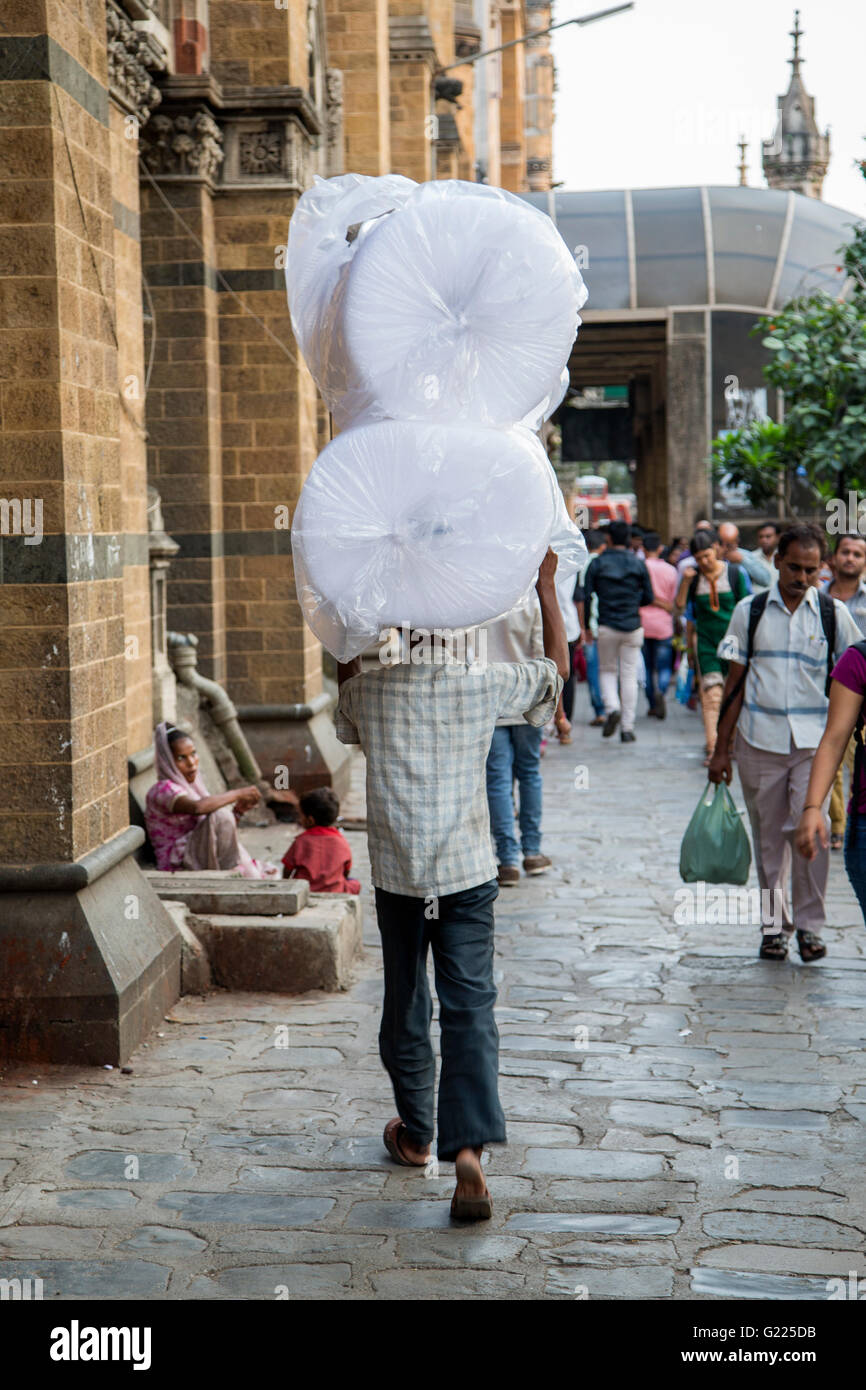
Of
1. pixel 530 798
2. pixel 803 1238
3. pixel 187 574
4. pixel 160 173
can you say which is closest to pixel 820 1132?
pixel 803 1238

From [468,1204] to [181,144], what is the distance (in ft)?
28.8

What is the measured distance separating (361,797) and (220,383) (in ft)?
10.6

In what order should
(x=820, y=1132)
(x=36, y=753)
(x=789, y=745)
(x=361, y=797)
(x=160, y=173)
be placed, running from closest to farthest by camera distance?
(x=820, y=1132), (x=36, y=753), (x=789, y=745), (x=160, y=173), (x=361, y=797)

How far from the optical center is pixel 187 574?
470 inches

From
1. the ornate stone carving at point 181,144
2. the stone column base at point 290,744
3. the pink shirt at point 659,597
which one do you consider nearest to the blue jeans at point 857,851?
the stone column base at point 290,744

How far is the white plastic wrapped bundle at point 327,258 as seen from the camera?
4.54 meters

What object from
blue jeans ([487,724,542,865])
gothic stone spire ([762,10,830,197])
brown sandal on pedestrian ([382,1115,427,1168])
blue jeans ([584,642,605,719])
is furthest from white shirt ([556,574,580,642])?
gothic stone spire ([762,10,830,197])

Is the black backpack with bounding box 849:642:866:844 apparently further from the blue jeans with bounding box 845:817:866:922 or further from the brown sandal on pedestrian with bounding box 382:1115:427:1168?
the brown sandal on pedestrian with bounding box 382:1115:427:1168

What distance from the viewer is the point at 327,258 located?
461 centimetres

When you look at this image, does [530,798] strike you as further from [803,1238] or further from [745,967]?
[803,1238]

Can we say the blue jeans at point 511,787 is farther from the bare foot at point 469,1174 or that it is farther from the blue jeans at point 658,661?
the blue jeans at point 658,661

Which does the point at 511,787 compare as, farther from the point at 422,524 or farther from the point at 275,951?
the point at 422,524

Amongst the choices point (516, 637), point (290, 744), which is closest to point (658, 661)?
point (290, 744)

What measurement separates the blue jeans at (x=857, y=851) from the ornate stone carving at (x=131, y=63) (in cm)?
642
